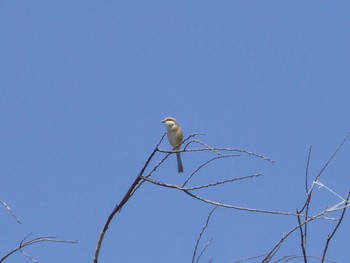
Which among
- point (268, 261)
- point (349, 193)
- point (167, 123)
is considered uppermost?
point (167, 123)

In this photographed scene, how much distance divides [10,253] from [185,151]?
0.61m

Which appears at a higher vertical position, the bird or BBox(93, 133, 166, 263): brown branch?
Result: the bird

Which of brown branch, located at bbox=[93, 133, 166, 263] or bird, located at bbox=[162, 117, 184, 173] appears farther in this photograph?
bird, located at bbox=[162, 117, 184, 173]

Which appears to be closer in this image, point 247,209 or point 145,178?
point 247,209

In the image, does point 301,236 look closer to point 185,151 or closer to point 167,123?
point 185,151

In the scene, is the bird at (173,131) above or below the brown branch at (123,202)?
above

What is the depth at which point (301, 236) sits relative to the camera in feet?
7.23

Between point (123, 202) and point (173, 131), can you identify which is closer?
point (123, 202)

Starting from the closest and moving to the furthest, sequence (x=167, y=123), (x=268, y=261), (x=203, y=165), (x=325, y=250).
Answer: (x=325, y=250)
(x=268, y=261)
(x=203, y=165)
(x=167, y=123)

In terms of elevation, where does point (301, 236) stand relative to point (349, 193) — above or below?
below

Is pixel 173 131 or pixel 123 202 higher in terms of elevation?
pixel 173 131

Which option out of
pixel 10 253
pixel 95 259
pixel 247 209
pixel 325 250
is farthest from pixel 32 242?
pixel 325 250

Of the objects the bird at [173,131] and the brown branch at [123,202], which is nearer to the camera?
the brown branch at [123,202]

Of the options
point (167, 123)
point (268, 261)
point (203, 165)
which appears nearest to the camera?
point (268, 261)
